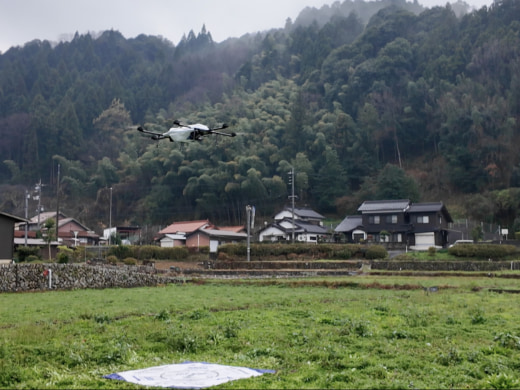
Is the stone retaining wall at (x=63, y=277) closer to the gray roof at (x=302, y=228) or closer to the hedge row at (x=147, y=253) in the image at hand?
the hedge row at (x=147, y=253)

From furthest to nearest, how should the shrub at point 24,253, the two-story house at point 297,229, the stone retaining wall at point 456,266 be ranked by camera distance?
the two-story house at point 297,229 < the shrub at point 24,253 < the stone retaining wall at point 456,266

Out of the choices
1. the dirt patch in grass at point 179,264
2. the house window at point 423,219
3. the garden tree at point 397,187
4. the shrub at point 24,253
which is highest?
the garden tree at point 397,187

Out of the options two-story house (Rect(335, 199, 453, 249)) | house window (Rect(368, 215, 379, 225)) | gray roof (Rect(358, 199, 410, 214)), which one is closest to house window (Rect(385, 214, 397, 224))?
two-story house (Rect(335, 199, 453, 249))

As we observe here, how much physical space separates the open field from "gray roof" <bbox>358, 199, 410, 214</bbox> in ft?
138

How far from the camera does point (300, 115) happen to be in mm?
90750

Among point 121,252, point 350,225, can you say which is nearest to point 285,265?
point 121,252

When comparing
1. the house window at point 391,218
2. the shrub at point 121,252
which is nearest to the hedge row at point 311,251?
the shrub at point 121,252

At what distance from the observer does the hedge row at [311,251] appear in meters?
46.9

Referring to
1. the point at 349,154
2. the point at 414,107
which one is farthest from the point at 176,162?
the point at 414,107

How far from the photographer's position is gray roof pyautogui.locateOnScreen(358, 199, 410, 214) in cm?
5950

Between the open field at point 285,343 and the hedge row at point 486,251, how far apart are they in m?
28.3

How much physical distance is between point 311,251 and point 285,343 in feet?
129

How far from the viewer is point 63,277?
27094 mm

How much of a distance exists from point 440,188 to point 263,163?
27.1 metres
